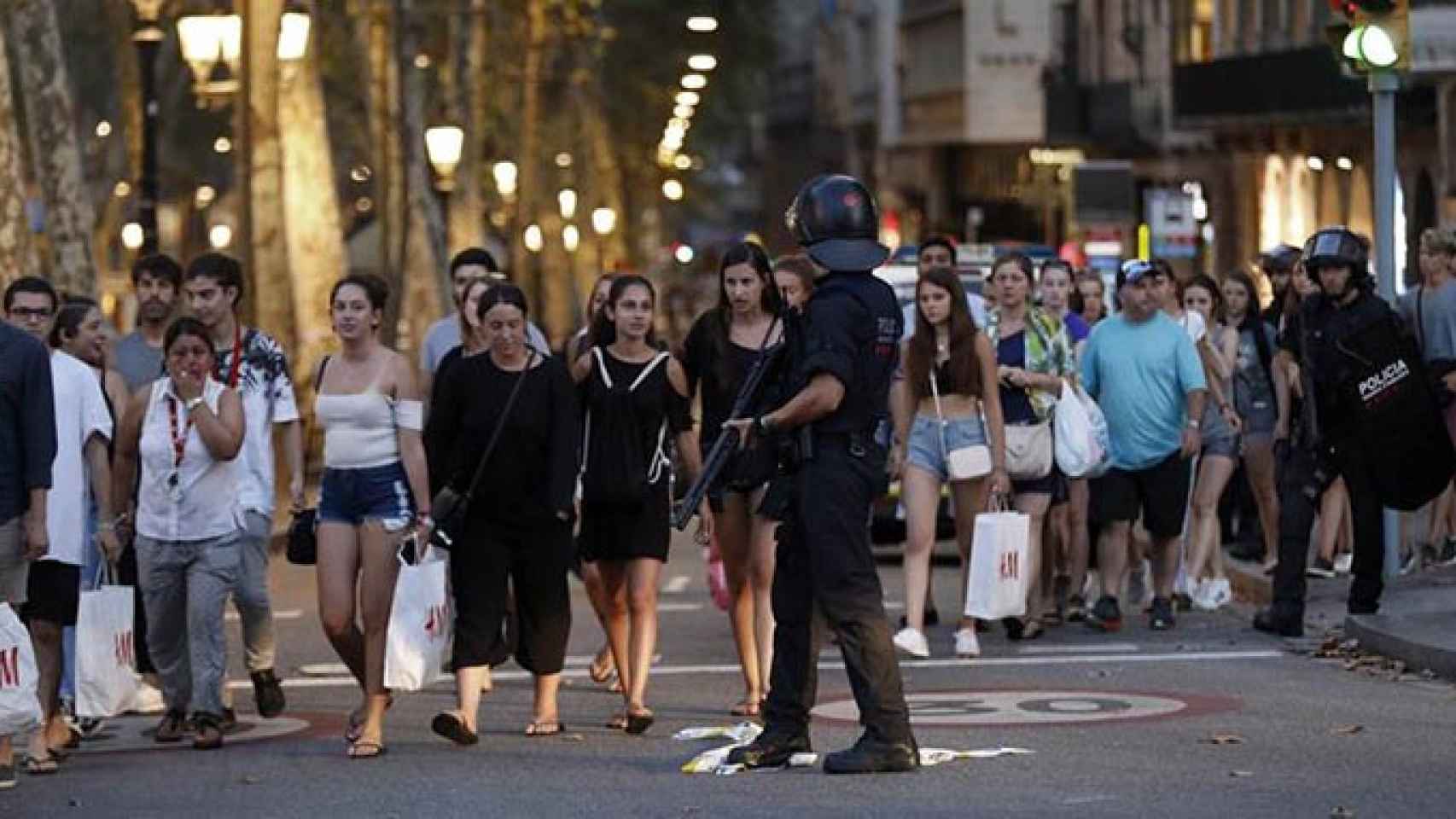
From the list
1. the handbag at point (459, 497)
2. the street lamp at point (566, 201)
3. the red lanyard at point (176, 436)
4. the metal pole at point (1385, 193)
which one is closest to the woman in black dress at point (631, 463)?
the handbag at point (459, 497)

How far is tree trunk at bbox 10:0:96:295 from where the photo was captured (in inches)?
1282

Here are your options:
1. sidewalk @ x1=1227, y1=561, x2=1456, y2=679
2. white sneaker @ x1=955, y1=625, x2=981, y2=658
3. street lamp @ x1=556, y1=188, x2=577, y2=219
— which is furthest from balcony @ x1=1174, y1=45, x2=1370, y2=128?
white sneaker @ x1=955, y1=625, x2=981, y2=658

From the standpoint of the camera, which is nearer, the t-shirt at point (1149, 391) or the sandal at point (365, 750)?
the sandal at point (365, 750)

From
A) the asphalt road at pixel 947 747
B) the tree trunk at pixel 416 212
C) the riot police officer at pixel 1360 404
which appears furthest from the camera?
the tree trunk at pixel 416 212

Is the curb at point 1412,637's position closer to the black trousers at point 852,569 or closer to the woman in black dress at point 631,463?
the woman in black dress at point 631,463

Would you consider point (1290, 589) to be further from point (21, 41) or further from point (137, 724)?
point (21, 41)

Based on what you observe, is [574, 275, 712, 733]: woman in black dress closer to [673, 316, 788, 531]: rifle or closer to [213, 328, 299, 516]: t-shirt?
[213, 328, 299, 516]: t-shirt

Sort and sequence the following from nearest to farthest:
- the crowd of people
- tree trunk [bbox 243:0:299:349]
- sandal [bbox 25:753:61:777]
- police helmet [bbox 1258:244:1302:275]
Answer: the crowd of people, sandal [bbox 25:753:61:777], police helmet [bbox 1258:244:1302:275], tree trunk [bbox 243:0:299:349]

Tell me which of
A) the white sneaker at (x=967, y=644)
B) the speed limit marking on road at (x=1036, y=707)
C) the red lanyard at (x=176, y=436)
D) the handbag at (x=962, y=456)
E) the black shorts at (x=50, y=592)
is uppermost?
the red lanyard at (x=176, y=436)

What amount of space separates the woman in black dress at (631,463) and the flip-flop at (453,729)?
85 centimetres

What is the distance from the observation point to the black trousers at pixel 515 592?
577 inches

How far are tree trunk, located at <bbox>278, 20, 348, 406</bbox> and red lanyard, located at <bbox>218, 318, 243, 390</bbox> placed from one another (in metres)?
30.5

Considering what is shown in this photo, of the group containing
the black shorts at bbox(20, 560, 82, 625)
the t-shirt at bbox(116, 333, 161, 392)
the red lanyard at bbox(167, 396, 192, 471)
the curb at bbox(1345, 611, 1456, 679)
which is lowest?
the curb at bbox(1345, 611, 1456, 679)

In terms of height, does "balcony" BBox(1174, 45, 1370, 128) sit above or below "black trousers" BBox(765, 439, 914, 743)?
above
